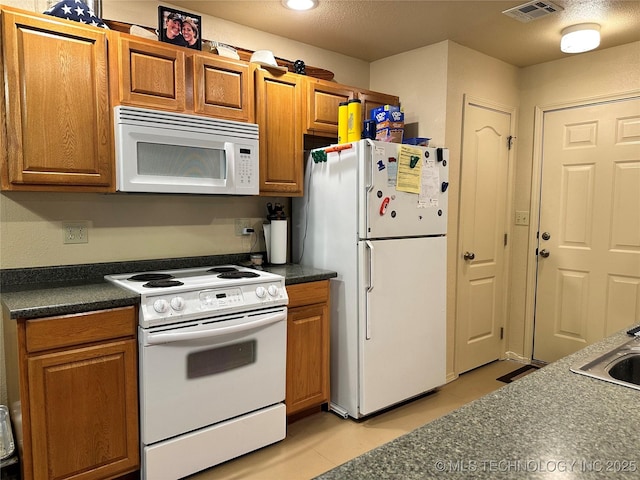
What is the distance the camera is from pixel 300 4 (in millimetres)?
2637

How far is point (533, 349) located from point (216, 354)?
2.89 m

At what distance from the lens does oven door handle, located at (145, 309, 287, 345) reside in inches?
79.8

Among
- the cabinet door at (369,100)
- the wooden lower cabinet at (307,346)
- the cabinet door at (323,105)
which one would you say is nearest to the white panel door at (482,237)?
the cabinet door at (369,100)

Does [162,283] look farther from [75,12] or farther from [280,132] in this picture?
[75,12]

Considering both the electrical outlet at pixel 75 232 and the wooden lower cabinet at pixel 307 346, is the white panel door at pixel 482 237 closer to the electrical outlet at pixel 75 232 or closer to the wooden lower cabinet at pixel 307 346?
the wooden lower cabinet at pixel 307 346

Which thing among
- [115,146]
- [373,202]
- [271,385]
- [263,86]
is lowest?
[271,385]

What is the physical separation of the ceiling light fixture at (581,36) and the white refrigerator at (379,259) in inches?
43.5

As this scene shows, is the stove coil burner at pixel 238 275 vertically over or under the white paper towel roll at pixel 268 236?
under

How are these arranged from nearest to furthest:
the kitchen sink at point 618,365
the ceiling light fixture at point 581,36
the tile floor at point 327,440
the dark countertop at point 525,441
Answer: the dark countertop at point 525,441 < the kitchen sink at point 618,365 < the tile floor at point 327,440 < the ceiling light fixture at point 581,36

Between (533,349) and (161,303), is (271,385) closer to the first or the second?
(161,303)

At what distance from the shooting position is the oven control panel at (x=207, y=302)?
2036 millimetres

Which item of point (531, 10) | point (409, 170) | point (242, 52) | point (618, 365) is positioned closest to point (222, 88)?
point (242, 52)

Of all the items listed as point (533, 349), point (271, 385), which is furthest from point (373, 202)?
point (533, 349)

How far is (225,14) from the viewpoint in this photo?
2.80m
